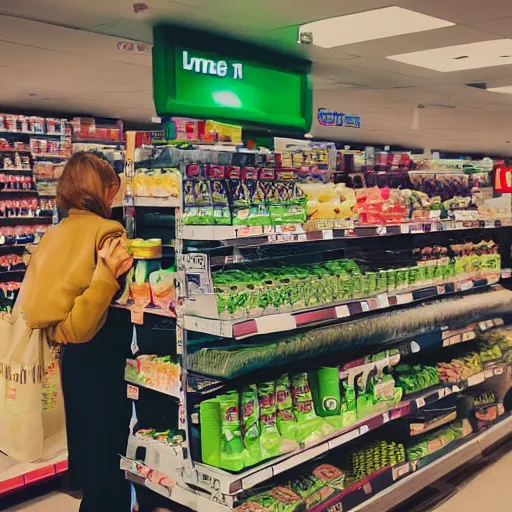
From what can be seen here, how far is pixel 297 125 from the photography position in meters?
4.55

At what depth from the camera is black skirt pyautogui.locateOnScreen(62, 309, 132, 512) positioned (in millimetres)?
3043

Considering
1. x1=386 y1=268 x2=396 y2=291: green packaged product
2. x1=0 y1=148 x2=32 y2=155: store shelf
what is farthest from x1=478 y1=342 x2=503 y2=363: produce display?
x1=0 y1=148 x2=32 y2=155: store shelf

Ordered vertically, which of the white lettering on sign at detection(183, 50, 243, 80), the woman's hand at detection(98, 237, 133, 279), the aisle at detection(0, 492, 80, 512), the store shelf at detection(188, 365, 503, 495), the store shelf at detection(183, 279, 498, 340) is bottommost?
the aisle at detection(0, 492, 80, 512)

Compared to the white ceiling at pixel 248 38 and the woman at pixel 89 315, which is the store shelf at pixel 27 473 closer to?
the woman at pixel 89 315

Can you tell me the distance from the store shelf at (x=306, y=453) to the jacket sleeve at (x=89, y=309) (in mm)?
732

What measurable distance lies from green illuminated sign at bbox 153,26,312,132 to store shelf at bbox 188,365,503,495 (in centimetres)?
195

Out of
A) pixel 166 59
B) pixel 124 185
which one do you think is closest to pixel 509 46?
Answer: pixel 166 59

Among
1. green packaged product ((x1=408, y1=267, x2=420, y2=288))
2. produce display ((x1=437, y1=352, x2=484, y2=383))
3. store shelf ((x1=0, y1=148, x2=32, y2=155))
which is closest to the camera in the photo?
green packaged product ((x1=408, y1=267, x2=420, y2=288))

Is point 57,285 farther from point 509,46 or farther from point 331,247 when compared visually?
point 509,46

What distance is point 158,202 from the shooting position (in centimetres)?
285

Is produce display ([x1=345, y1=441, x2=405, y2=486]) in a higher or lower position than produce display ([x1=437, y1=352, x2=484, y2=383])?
A: lower

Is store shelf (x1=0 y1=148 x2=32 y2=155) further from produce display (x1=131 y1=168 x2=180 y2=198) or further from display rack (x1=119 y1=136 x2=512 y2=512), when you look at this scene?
produce display (x1=131 y1=168 x2=180 y2=198)

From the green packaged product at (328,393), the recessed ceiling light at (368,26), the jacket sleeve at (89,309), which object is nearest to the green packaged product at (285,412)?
the green packaged product at (328,393)

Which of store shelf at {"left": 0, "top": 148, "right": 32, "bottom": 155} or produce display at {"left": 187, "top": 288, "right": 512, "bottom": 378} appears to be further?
store shelf at {"left": 0, "top": 148, "right": 32, "bottom": 155}
